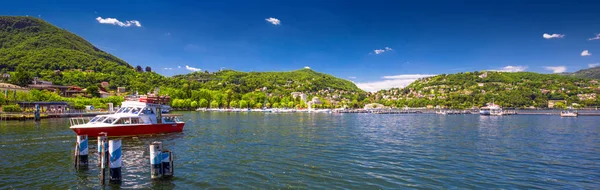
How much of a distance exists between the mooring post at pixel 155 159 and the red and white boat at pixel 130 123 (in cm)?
1884

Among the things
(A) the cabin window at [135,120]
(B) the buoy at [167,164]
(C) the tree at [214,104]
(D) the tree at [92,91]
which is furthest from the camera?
(C) the tree at [214,104]

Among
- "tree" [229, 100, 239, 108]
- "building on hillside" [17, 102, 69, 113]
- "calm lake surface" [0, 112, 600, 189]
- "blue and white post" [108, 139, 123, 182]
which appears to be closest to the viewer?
"blue and white post" [108, 139, 123, 182]

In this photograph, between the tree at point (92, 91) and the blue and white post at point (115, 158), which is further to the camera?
the tree at point (92, 91)

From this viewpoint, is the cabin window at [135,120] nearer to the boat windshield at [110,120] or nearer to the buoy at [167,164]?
the boat windshield at [110,120]

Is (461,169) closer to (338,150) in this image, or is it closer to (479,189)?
(479,189)

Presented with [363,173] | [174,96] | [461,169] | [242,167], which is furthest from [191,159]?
[174,96]

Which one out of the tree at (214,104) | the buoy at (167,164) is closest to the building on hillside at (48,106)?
the buoy at (167,164)

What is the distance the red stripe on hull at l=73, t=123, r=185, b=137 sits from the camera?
2995 centimetres

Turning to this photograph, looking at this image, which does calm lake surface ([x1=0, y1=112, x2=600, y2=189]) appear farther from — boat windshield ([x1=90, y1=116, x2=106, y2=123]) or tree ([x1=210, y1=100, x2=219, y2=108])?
tree ([x1=210, y1=100, x2=219, y2=108])

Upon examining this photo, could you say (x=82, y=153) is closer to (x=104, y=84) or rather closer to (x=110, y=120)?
(x=110, y=120)

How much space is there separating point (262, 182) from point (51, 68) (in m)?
207

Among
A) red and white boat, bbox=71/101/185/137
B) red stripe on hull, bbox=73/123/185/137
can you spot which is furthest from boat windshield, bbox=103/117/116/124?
red stripe on hull, bbox=73/123/185/137

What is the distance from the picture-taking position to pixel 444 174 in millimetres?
18250

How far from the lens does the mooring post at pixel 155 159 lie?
1536 centimetres
